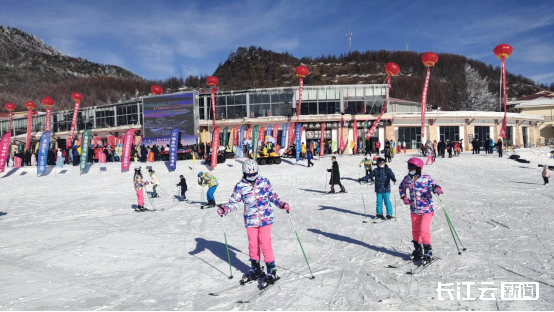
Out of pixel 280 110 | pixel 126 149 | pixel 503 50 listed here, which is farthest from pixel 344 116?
pixel 126 149

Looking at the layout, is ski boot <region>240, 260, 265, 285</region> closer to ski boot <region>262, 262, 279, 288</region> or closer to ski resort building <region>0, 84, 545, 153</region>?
ski boot <region>262, 262, 279, 288</region>

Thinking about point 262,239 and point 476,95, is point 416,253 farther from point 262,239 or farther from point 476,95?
point 476,95

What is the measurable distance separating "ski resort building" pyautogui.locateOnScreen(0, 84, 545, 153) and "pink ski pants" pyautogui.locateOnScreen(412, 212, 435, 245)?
91.7 ft

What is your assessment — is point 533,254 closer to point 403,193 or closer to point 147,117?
point 403,193

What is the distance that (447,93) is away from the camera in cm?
8988

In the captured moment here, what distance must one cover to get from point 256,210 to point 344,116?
1285 inches

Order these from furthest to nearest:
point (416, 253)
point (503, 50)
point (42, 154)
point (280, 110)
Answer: point (280, 110) → point (503, 50) → point (42, 154) → point (416, 253)

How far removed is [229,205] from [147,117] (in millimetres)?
35536

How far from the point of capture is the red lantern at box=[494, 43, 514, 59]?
20984mm

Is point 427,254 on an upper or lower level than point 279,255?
upper

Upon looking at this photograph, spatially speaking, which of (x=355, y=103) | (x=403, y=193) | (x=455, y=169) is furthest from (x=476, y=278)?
(x=355, y=103)

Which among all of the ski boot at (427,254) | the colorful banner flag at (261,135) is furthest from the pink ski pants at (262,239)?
the colorful banner flag at (261,135)

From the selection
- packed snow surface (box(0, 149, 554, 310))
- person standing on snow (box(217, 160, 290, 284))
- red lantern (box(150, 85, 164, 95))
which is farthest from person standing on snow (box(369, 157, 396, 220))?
red lantern (box(150, 85, 164, 95))

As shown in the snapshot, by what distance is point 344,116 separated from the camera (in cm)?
3612
